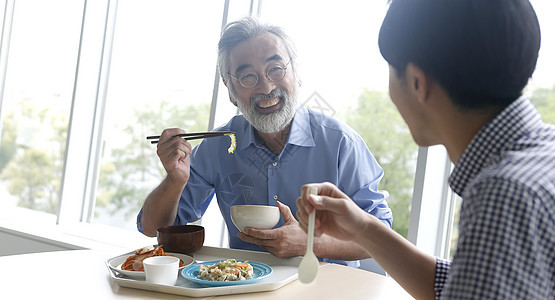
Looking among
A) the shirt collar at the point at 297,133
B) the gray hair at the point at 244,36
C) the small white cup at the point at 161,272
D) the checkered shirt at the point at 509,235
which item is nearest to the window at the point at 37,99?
the gray hair at the point at 244,36

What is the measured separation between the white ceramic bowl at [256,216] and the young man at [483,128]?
498mm

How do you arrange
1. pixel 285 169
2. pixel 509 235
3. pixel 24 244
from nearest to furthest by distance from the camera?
pixel 509 235
pixel 285 169
pixel 24 244

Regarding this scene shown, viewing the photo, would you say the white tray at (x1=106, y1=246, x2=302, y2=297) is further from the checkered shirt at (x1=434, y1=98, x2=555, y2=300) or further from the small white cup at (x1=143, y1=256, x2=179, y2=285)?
the checkered shirt at (x1=434, y1=98, x2=555, y2=300)

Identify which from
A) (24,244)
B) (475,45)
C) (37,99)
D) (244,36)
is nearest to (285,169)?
(244,36)

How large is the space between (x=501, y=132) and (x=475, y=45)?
0.45ft

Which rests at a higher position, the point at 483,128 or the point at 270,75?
the point at 270,75

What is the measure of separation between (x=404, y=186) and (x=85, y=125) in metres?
2.18

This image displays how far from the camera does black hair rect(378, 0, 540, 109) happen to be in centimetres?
73

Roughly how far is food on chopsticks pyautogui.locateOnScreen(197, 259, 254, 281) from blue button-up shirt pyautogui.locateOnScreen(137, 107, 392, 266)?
0.56m

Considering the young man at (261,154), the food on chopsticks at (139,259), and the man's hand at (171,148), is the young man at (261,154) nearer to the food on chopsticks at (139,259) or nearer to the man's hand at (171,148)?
the man's hand at (171,148)

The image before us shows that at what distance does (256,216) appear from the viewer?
1.50m

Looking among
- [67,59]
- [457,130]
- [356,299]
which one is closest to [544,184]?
[457,130]

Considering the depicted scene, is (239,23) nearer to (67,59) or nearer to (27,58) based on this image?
(67,59)

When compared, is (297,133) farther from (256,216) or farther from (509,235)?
(509,235)
